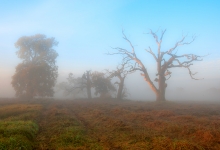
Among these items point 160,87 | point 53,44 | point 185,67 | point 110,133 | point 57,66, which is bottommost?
point 110,133

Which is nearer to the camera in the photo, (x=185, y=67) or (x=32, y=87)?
(x=185, y=67)

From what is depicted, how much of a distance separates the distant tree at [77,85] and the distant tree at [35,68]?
7.95 metres

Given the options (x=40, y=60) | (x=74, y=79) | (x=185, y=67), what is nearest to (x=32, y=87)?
(x=40, y=60)

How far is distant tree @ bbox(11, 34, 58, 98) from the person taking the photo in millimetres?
37875

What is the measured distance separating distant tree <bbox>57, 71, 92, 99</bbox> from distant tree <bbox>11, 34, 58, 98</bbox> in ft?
26.1

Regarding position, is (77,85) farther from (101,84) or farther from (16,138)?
(16,138)

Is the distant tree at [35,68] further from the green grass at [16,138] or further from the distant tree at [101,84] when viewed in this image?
the green grass at [16,138]

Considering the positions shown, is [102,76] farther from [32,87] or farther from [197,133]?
[197,133]

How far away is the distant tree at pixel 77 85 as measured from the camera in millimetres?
46312

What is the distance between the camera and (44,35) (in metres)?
42.2

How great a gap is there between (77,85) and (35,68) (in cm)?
2575

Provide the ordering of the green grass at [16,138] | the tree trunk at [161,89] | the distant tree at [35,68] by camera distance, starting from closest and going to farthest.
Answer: the green grass at [16,138] → the tree trunk at [161,89] → the distant tree at [35,68]

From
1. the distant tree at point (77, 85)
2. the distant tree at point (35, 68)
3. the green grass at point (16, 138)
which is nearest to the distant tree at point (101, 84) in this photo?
the distant tree at point (77, 85)

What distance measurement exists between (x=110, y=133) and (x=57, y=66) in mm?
35810
